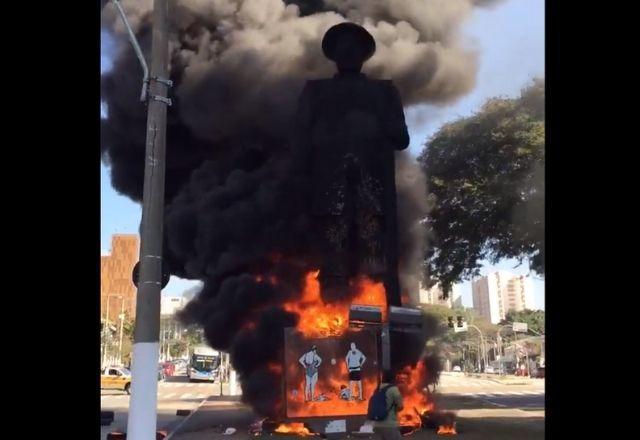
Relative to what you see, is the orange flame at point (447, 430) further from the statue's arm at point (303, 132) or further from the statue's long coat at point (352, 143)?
the statue's arm at point (303, 132)

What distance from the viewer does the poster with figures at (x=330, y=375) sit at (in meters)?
9.54

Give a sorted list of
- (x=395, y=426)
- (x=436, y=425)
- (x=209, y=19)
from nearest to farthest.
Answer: (x=395, y=426) → (x=436, y=425) → (x=209, y=19)

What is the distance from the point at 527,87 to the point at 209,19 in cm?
630

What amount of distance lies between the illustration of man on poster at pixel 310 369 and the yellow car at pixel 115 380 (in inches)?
656

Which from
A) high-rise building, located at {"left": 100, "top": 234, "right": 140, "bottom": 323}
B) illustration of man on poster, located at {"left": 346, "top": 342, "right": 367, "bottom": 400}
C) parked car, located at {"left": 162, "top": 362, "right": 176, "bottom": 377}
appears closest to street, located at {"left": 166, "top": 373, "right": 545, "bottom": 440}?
illustration of man on poster, located at {"left": 346, "top": 342, "right": 367, "bottom": 400}

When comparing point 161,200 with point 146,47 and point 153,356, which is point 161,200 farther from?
point 146,47

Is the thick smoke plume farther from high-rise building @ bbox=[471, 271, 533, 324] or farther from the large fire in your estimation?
high-rise building @ bbox=[471, 271, 533, 324]

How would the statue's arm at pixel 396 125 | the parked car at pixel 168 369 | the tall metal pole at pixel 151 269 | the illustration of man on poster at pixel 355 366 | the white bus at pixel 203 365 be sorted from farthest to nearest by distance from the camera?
the parked car at pixel 168 369 → the white bus at pixel 203 365 → the statue's arm at pixel 396 125 → the illustration of man on poster at pixel 355 366 → the tall metal pole at pixel 151 269

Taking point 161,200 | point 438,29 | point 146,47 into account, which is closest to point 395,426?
point 161,200

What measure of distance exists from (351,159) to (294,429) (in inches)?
180

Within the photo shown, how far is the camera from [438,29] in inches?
452

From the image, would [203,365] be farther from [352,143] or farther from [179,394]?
[352,143]

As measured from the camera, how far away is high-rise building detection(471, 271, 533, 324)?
43.4 ft

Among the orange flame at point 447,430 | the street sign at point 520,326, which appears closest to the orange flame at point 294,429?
the orange flame at point 447,430
